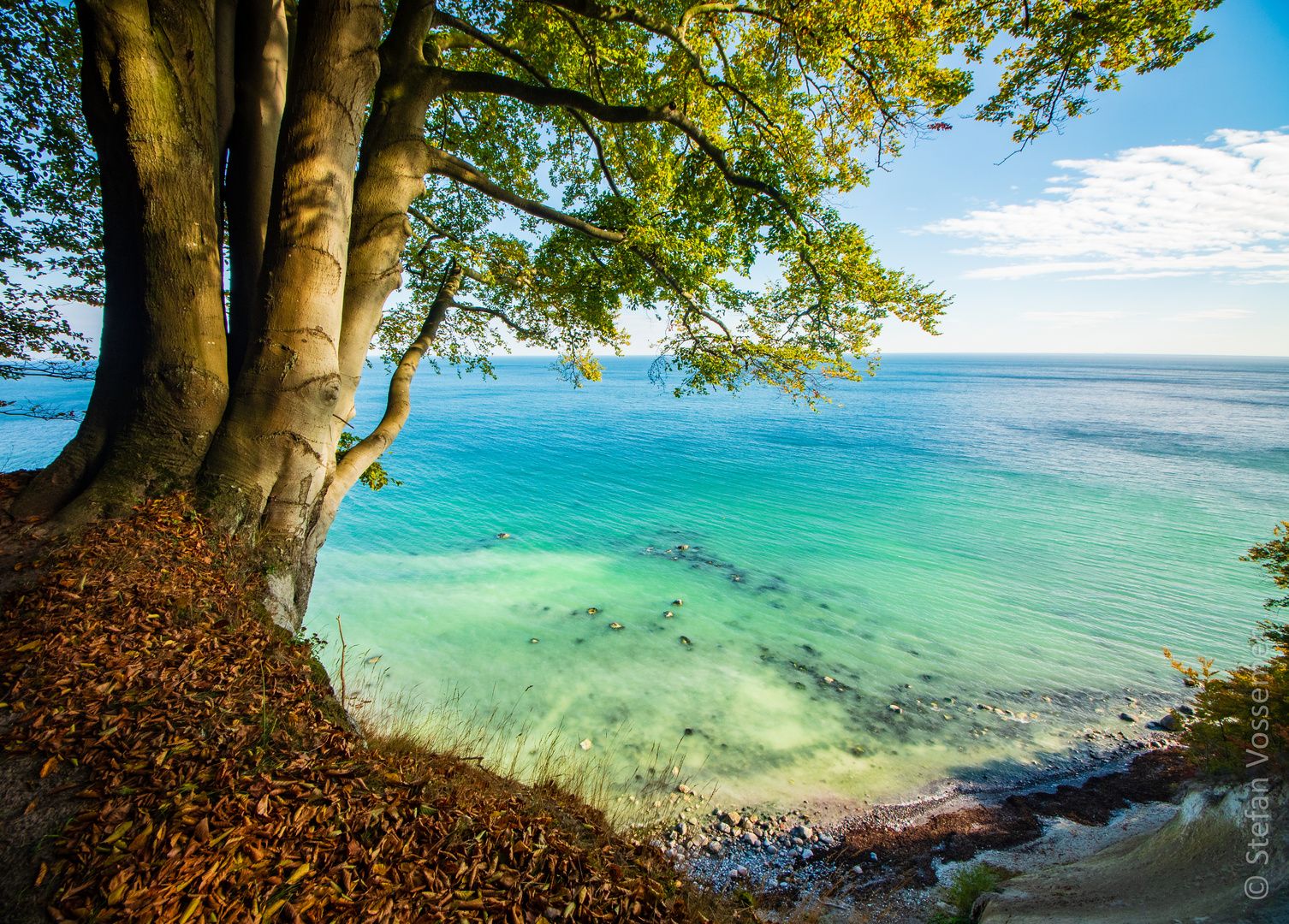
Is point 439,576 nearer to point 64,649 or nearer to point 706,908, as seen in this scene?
point 64,649

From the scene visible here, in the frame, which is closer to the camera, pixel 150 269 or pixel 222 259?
pixel 150 269

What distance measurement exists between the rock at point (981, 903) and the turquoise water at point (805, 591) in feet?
8.02

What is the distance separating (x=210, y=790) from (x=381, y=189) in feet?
16.2

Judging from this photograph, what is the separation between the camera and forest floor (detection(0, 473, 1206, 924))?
6.58 ft

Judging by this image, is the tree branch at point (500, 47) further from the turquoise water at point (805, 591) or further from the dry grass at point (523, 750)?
the turquoise water at point (805, 591)

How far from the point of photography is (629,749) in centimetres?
818

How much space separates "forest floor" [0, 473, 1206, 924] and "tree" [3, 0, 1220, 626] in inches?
24.7

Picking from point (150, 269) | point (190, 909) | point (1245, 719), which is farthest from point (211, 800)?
point (1245, 719)

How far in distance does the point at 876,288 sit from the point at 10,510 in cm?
867

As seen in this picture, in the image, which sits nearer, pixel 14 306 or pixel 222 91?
pixel 222 91

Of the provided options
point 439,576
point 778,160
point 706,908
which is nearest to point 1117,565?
point 778,160

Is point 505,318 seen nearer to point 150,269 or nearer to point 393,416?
point 393,416

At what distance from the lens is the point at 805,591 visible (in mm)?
14750

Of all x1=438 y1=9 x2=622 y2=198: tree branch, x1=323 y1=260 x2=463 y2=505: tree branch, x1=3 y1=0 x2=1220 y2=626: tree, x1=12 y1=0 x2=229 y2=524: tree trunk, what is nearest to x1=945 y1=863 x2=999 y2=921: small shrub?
x1=3 y1=0 x2=1220 y2=626: tree
